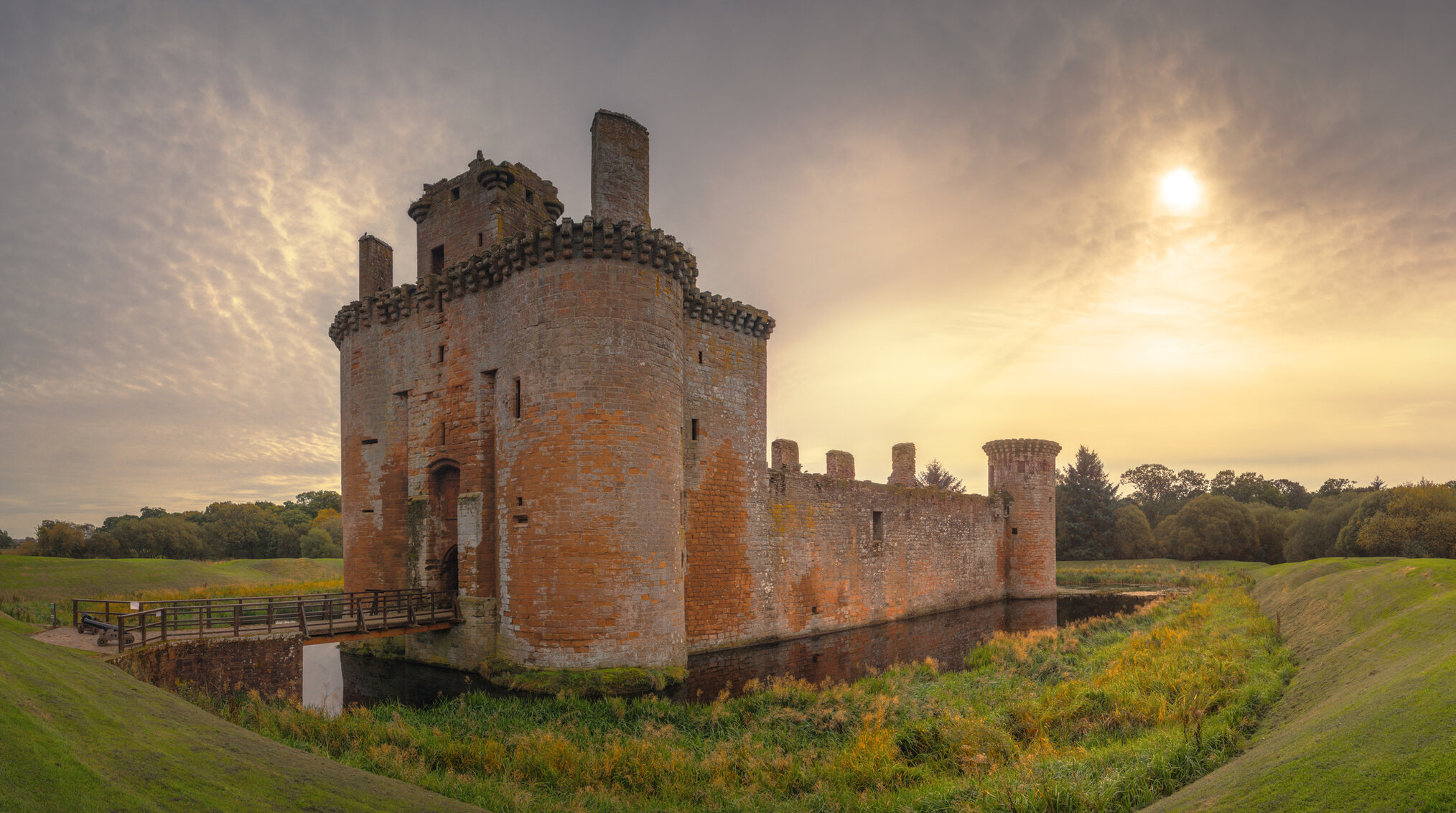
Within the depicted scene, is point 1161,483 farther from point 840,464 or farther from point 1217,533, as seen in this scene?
point 840,464

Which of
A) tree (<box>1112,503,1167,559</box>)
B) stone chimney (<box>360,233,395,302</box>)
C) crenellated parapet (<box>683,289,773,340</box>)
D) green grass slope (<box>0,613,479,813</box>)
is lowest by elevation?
tree (<box>1112,503,1167,559</box>)

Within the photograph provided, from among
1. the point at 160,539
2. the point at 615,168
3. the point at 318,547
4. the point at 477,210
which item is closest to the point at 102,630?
the point at 477,210

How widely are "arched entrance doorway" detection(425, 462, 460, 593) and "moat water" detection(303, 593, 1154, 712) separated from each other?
7.46 ft

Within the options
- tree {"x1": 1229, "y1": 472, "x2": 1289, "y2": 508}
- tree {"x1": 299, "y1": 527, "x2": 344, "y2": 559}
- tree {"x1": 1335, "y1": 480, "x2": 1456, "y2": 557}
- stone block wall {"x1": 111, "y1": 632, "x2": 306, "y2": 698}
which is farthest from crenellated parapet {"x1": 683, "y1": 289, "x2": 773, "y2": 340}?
tree {"x1": 1229, "y1": 472, "x2": 1289, "y2": 508}

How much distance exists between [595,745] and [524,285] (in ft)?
33.6

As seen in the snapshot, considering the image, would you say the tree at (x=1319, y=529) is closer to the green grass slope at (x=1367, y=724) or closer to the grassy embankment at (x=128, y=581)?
the green grass slope at (x=1367, y=724)

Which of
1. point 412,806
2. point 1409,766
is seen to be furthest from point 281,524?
point 1409,766

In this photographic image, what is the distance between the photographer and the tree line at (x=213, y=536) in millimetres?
39062

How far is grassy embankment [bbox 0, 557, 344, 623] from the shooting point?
74.7ft

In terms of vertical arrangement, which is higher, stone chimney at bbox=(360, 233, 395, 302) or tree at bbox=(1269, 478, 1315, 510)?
stone chimney at bbox=(360, 233, 395, 302)

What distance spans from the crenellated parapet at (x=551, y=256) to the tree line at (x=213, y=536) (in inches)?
1142

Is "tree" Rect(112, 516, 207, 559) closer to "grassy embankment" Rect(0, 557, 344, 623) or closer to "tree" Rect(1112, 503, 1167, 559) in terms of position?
"grassy embankment" Rect(0, 557, 344, 623)

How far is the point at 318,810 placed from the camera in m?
5.43

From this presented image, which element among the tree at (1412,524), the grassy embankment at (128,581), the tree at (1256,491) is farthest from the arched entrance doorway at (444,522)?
the tree at (1256,491)
